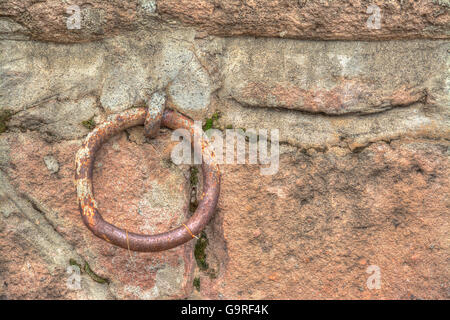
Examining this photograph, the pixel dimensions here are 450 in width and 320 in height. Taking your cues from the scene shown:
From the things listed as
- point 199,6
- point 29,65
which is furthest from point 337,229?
point 29,65

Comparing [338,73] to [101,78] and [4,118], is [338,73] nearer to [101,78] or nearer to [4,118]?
[101,78]

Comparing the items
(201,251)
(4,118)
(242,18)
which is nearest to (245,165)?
(201,251)

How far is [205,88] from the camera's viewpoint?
1.45m

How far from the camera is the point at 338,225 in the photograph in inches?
59.4

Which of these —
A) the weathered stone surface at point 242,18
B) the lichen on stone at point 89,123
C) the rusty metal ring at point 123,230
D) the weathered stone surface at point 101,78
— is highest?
the weathered stone surface at point 242,18

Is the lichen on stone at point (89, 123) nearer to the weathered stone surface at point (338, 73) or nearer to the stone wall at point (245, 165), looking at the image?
the stone wall at point (245, 165)

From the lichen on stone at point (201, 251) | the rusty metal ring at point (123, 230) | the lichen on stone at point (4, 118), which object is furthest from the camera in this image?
the lichen on stone at point (201, 251)

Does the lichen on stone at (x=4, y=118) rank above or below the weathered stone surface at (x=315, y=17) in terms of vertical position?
below

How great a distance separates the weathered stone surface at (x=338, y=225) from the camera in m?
1.46

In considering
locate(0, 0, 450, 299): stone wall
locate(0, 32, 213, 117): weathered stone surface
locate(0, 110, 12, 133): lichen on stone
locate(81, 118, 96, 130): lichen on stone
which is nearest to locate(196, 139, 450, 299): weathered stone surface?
locate(0, 0, 450, 299): stone wall

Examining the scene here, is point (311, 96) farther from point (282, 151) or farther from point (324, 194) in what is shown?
point (324, 194)

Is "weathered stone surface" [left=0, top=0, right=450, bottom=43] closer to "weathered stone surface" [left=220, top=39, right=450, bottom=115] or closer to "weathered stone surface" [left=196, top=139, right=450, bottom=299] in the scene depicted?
"weathered stone surface" [left=220, top=39, right=450, bottom=115]

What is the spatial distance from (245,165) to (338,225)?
1.34 feet

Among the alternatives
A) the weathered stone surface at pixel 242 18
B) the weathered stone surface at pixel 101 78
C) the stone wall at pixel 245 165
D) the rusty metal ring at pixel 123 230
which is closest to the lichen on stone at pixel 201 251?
the stone wall at pixel 245 165
